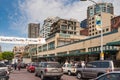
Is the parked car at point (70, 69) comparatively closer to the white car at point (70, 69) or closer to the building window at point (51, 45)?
the white car at point (70, 69)

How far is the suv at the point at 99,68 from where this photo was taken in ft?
→ 67.9

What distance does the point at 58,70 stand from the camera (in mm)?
24406

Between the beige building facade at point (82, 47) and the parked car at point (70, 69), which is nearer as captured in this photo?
the parked car at point (70, 69)

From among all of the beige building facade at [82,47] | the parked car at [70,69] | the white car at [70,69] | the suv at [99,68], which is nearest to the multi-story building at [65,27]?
the beige building facade at [82,47]

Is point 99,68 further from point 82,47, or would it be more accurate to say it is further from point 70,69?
point 82,47

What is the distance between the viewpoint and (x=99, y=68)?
21.6 m

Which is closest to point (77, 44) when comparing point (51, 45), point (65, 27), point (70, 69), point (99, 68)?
point (70, 69)

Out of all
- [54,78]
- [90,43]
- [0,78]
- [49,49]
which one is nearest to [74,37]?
[49,49]

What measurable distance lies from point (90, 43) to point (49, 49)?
125ft

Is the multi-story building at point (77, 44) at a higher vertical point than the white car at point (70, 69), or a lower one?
higher

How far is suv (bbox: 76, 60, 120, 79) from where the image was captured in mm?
20688

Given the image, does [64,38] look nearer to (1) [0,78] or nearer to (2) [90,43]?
(2) [90,43]

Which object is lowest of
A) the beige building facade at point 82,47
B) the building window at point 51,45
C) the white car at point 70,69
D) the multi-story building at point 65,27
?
the white car at point 70,69

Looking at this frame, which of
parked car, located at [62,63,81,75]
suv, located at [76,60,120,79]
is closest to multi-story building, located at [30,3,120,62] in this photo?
parked car, located at [62,63,81,75]
